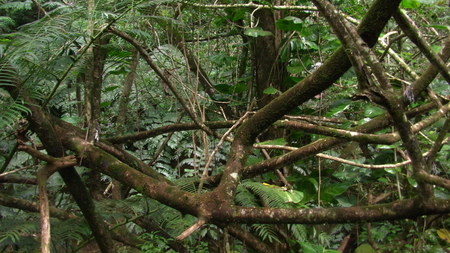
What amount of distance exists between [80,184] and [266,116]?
0.85 metres

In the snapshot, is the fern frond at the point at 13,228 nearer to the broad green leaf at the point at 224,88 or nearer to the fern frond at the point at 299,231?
the fern frond at the point at 299,231

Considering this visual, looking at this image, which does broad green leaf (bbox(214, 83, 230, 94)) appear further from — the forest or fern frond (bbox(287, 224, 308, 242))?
fern frond (bbox(287, 224, 308, 242))

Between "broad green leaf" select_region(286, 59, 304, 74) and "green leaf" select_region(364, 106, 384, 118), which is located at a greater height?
"broad green leaf" select_region(286, 59, 304, 74)

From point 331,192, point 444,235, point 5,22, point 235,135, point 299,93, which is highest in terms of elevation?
point 5,22

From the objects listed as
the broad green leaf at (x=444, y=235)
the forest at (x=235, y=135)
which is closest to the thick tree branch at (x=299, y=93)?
the forest at (x=235, y=135)

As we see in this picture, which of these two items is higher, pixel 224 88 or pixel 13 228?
pixel 224 88

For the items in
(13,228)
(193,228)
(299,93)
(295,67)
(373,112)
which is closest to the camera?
(193,228)

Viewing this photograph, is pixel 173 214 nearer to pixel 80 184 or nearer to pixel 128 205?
pixel 128 205

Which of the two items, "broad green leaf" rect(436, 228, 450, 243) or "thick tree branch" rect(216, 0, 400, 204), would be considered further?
"broad green leaf" rect(436, 228, 450, 243)

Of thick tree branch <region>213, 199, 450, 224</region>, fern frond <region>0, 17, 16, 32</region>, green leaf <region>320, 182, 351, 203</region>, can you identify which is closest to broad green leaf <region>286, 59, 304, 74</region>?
green leaf <region>320, 182, 351, 203</region>

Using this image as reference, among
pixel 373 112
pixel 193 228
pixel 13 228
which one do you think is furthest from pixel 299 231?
pixel 13 228

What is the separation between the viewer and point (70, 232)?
4.70ft

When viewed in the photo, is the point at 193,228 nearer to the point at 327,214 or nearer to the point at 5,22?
the point at 327,214

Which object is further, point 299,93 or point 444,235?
point 444,235
